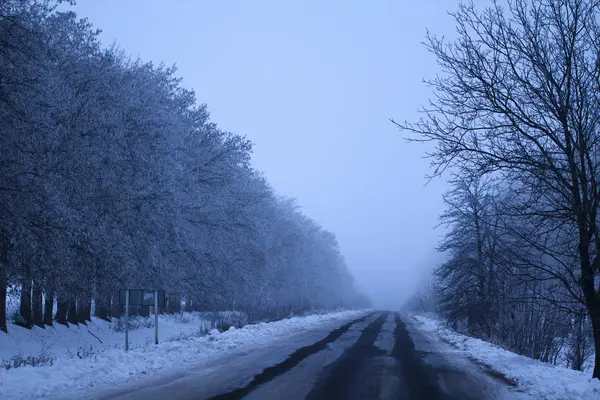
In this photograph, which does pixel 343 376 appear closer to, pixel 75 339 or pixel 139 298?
pixel 139 298

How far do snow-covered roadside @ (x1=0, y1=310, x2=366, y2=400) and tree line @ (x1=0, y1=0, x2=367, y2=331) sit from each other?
133 inches

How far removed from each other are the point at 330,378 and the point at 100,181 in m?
9.89

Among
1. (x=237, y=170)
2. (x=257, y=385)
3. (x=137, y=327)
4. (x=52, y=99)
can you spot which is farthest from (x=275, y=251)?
(x=257, y=385)

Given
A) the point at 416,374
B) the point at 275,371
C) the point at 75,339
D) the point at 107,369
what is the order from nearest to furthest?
the point at 107,369 → the point at 275,371 → the point at 416,374 → the point at 75,339

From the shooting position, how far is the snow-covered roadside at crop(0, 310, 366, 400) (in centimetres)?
860

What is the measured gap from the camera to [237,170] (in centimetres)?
2884

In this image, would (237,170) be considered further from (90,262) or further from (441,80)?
(441,80)

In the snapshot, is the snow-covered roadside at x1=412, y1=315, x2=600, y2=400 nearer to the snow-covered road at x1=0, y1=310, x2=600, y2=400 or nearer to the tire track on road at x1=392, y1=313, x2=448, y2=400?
the snow-covered road at x1=0, y1=310, x2=600, y2=400

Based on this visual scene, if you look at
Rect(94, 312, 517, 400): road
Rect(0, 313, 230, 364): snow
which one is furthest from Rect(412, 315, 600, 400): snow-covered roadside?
Rect(0, 313, 230, 364): snow

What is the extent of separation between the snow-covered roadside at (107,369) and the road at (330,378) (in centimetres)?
77

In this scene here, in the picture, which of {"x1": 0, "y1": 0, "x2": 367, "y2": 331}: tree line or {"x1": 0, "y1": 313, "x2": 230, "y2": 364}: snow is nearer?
{"x1": 0, "y1": 0, "x2": 367, "y2": 331}: tree line

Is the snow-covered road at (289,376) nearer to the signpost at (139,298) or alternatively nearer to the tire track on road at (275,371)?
the tire track on road at (275,371)

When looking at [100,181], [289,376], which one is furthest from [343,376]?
[100,181]

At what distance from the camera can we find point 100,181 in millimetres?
16359
